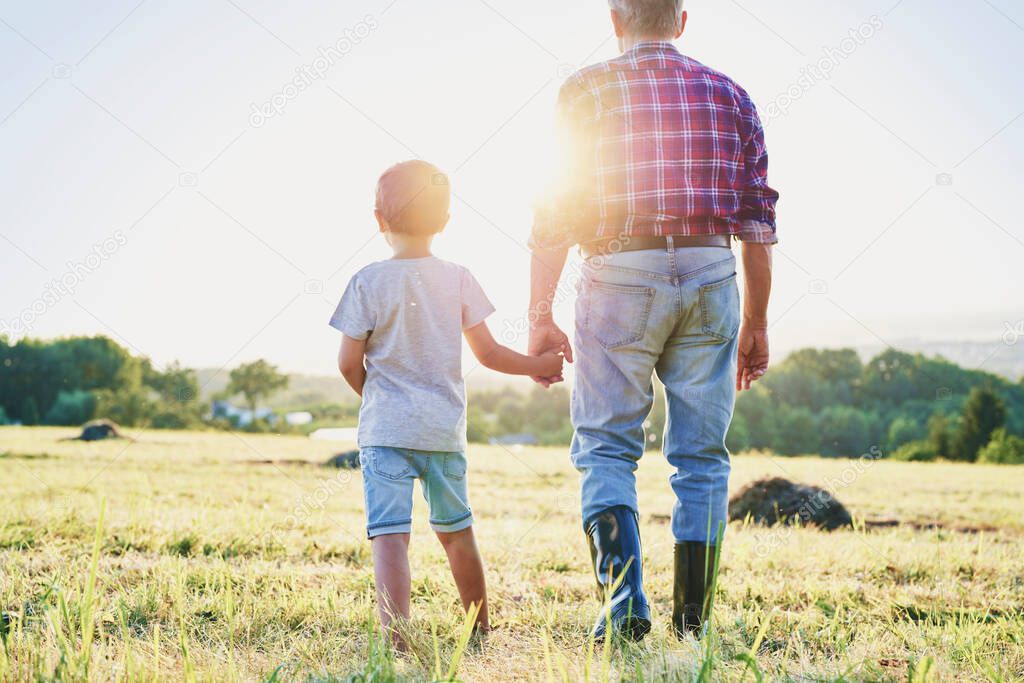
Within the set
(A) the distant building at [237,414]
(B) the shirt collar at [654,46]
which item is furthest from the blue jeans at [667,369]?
(A) the distant building at [237,414]

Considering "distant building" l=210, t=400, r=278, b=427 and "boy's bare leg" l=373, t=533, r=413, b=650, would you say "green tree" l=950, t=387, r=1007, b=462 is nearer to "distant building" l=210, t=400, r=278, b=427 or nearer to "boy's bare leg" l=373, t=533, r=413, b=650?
"distant building" l=210, t=400, r=278, b=427

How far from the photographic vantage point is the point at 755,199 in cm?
263

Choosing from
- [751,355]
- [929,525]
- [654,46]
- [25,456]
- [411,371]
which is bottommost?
[929,525]

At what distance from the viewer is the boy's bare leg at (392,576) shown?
7.63 feet

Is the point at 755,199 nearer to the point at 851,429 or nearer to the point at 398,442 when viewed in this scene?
the point at 398,442

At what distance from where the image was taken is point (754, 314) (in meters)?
2.73

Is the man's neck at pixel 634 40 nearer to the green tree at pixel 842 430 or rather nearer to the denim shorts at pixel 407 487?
the denim shorts at pixel 407 487

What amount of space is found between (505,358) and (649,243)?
0.64m

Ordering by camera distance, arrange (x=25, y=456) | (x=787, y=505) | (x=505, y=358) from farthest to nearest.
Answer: (x=25, y=456), (x=787, y=505), (x=505, y=358)

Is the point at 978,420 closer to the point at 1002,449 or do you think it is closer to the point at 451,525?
the point at 1002,449

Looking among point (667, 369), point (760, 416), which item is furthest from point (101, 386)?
point (667, 369)

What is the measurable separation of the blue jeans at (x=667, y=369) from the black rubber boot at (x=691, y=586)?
47mm

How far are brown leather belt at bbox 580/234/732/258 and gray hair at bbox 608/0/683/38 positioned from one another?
0.77m

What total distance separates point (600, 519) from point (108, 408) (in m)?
43.7
